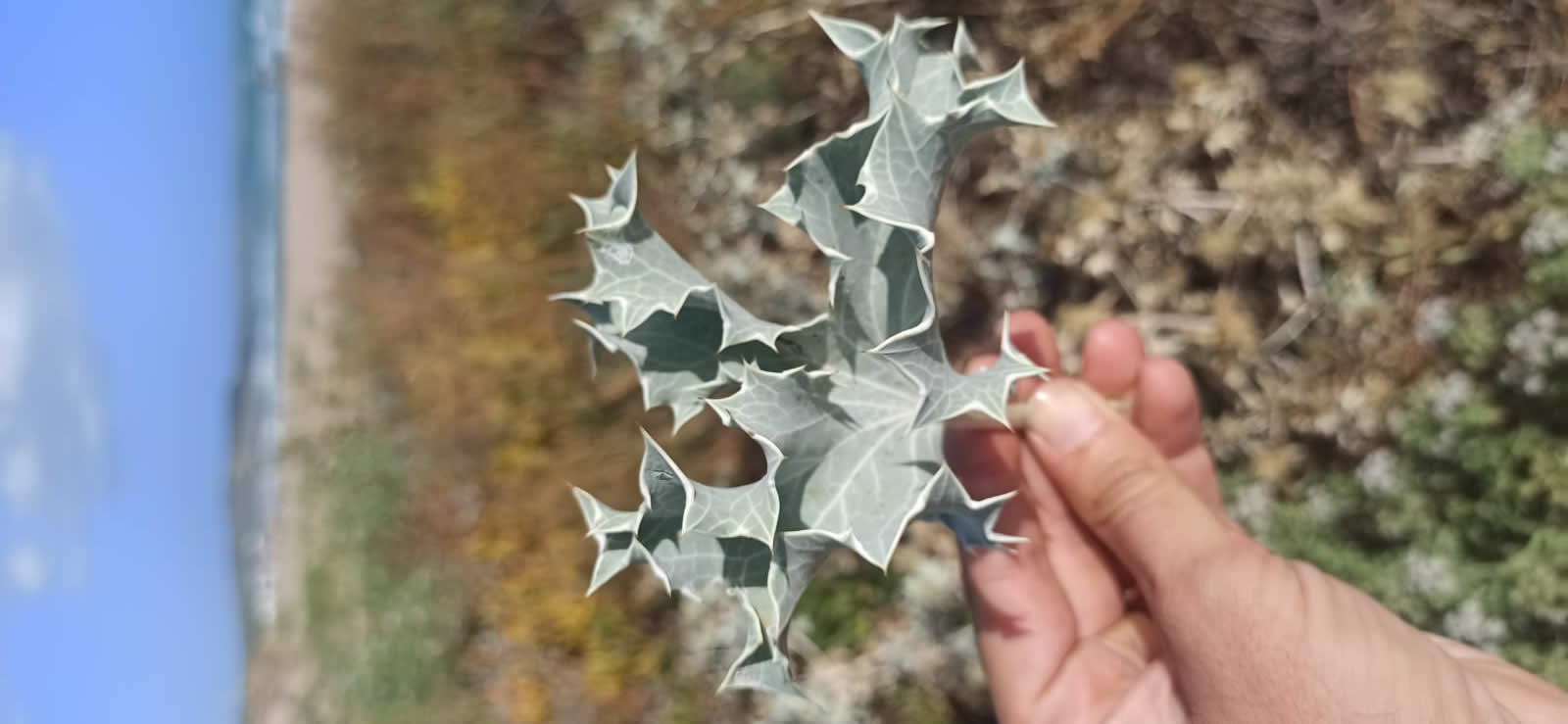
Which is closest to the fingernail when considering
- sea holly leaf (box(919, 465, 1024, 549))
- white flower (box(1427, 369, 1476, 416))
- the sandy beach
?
sea holly leaf (box(919, 465, 1024, 549))

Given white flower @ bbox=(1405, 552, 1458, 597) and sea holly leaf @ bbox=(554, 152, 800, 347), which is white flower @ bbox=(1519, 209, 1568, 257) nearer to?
white flower @ bbox=(1405, 552, 1458, 597)

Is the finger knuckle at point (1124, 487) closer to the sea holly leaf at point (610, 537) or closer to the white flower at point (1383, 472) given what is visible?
the white flower at point (1383, 472)

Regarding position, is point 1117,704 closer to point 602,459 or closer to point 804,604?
point 804,604

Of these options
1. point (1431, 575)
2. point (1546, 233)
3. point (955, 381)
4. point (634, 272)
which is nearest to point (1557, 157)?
point (1546, 233)

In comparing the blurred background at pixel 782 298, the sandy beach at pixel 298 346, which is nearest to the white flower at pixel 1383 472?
the blurred background at pixel 782 298

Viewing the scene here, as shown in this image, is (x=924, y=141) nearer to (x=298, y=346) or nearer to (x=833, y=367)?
(x=833, y=367)
